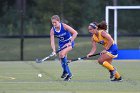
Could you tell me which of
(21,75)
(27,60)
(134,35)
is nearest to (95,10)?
(134,35)

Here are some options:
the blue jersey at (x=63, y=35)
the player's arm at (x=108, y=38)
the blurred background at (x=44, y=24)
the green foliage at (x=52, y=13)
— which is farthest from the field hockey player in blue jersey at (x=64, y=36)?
the green foliage at (x=52, y=13)

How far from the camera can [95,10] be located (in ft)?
84.7

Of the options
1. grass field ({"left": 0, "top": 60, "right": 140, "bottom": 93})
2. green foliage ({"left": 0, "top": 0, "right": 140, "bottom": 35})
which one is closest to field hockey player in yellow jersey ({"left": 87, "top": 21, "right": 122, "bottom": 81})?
grass field ({"left": 0, "top": 60, "right": 140, "bottom": 93})

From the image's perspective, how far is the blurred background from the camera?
25.5 metres

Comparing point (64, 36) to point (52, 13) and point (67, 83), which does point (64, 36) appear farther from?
point (52, 13)

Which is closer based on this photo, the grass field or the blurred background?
the grass field

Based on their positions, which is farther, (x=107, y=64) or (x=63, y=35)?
(x=63, y=35)

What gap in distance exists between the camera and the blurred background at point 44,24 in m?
25.5

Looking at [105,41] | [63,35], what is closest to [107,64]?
[105,41]

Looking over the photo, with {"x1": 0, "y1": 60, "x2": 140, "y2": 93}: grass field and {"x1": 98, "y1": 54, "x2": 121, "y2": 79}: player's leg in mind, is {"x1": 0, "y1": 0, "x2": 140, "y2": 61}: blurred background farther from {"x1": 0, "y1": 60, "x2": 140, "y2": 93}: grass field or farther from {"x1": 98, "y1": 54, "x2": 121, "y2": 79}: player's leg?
{"x1": 98, "y1": 54, "x2": 121, "y2": 79}: player's leg

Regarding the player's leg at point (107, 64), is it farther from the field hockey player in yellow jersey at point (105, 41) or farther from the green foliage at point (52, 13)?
the green foliage at point (52, 13)

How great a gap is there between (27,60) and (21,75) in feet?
29.6

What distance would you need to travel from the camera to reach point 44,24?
25656mm

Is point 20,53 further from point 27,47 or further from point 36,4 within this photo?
point 36,4
